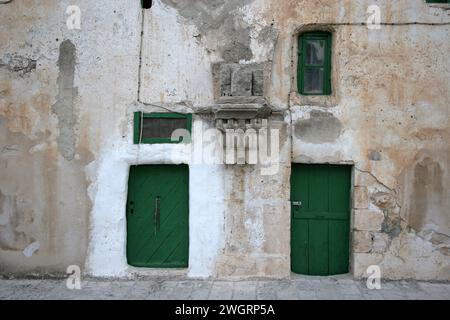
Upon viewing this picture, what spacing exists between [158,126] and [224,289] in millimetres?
2485

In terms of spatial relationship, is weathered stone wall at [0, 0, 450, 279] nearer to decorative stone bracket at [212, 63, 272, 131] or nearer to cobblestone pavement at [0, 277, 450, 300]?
decorative stone bracket at [212, 63, 272, 131]

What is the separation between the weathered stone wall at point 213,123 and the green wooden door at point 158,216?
19cm

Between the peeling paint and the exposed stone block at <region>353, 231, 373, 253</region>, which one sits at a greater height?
the peeling paint

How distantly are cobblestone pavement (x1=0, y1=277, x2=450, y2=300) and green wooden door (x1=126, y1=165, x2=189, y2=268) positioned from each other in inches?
14.1

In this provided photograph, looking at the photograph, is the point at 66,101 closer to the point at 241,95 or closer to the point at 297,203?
the point at 241,95

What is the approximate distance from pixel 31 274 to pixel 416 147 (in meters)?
5.83

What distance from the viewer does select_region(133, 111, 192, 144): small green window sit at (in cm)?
590

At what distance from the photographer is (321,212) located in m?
5.93

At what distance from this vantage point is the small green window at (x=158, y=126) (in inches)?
232

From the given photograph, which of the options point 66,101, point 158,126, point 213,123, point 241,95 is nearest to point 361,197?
point 241,95

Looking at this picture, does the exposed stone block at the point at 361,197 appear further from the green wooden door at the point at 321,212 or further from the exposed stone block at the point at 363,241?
the exposed stone block at the point at 363,241

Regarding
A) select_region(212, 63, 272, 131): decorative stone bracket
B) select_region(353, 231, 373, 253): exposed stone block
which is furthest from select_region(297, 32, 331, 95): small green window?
select_region(353, 231, 373, 253): exposed stone block

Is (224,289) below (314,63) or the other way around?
below

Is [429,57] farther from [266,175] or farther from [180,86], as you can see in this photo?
[180,86]
